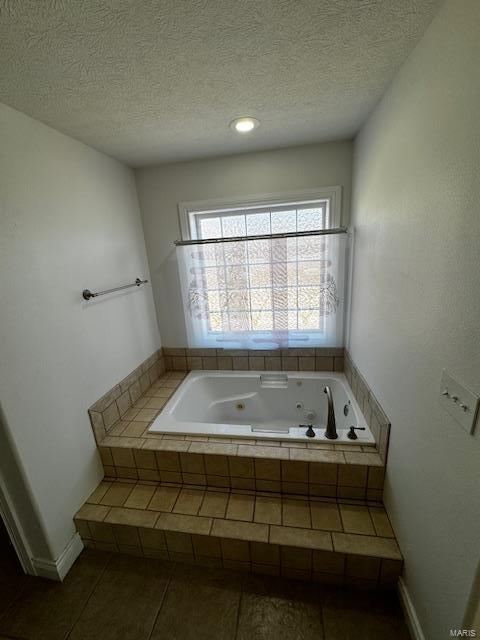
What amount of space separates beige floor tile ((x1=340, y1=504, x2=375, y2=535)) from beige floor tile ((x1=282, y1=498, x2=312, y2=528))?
0.18 metres

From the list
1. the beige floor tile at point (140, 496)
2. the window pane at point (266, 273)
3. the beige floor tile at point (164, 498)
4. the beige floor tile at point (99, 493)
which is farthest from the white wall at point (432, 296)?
the beige floor tile at point (99, 493)

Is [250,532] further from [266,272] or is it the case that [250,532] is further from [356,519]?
[266,272]

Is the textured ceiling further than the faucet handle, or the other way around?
the faucet handle

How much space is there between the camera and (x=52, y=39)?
82 cm

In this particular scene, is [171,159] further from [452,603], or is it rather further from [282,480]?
[452,603]

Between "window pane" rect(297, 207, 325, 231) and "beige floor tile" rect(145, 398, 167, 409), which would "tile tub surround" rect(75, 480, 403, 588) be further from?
"window pane" rect(297, 207, 325, 231)

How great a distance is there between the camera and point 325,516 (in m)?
1.34

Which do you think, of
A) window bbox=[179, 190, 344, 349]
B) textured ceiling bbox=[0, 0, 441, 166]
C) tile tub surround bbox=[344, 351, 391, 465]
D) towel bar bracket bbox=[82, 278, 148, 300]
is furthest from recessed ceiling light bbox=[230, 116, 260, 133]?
tile tub surround bbox=[344, 351, 391, 465]

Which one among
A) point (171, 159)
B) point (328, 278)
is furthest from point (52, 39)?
point (328, 278)

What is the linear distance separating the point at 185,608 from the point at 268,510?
55cm

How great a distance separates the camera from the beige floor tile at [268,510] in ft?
4.39

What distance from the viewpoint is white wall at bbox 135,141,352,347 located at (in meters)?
1.89

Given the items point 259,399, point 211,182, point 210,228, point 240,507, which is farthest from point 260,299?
point 240,507

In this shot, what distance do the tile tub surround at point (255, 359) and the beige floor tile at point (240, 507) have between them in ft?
3.51
